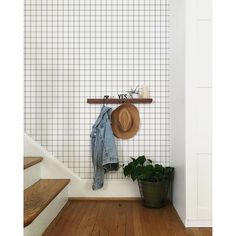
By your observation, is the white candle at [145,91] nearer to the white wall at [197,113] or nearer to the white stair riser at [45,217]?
the white wall at [197,113]

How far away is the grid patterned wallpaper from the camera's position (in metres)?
3.05

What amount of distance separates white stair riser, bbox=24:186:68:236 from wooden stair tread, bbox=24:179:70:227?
0.31 feet

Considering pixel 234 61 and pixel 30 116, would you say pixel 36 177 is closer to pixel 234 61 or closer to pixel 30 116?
pixel 30 116

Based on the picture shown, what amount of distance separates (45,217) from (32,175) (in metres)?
0.55

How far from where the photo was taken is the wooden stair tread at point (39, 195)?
1.80m

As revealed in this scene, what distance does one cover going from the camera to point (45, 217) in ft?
7.13

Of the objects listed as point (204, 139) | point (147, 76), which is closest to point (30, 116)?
point (147, 76)

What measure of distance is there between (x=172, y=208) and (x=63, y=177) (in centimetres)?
119

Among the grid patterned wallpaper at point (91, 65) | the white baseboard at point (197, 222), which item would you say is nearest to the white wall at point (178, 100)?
the white baseboard at point (197, 222)

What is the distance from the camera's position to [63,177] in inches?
119

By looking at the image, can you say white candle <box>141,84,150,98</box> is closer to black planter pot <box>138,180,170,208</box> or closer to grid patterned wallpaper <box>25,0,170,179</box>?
grid patterned wallpaper <box>25,0,170,179</box>

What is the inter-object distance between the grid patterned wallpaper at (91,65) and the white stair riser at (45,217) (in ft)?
1.47

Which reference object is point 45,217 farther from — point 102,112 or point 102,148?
A: point 102,112

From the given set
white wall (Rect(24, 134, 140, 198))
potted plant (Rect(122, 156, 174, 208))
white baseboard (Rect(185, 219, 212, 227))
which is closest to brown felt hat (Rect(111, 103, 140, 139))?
potted plant (Rect(122, 156, 174, 208))
